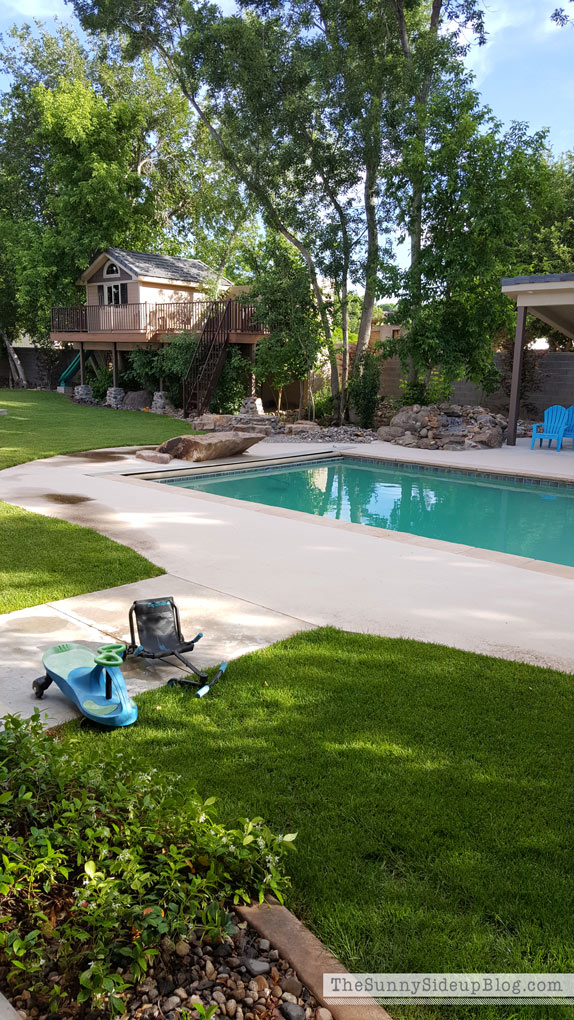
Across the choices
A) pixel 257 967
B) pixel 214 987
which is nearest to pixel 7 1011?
pixel 214 987

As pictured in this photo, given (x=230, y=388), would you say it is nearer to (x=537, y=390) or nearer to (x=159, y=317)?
(x=159, y=317)

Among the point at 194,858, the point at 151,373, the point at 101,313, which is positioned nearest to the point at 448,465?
the point at 194,858

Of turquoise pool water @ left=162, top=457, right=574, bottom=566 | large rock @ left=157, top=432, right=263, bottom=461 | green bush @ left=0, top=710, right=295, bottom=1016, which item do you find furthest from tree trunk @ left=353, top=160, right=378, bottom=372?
green bush @ left=0, top=710, right=295, bottom=1016

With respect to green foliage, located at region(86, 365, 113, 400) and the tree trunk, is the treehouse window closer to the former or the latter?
green foliage, located at region(86, 365, 113, 400)

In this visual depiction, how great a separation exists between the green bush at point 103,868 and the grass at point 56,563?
2448 mm

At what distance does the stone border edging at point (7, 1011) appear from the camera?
174cm

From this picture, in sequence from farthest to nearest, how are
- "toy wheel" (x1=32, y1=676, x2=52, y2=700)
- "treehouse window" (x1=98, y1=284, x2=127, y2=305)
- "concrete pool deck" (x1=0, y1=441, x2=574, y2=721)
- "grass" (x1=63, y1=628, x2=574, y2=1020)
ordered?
"treehouse window" (x1=98, y1=284, x2=127, y2=305)
"concrete pool deck" (x1=0, y1=441, x2=574, y2=721)
"toy wheel" (x1=32, y1=676, x2=52, y2=700)
"grass" (x1=63, y1=628, x2=574, y2=1020)

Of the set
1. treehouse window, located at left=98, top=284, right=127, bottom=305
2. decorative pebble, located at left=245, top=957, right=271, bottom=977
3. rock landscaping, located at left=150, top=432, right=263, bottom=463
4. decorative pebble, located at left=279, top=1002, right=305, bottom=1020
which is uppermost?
treehouse window, located at left=98, top=284, right=127, bottom=305

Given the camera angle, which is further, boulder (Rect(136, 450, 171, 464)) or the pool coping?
boulder (Rect(136, 450, 171, 464))

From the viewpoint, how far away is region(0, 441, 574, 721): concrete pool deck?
4176 mm

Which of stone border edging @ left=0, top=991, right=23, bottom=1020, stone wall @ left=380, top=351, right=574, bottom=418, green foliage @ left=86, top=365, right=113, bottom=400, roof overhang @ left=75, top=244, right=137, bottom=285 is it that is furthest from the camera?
roof overhang @ left=75, top=244, right=137, bottom=285

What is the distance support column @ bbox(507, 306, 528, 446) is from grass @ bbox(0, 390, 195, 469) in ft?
23.4

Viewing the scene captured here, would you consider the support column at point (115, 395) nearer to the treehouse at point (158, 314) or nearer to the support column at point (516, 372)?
the treehouse at point (158, 314)

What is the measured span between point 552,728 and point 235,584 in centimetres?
258
